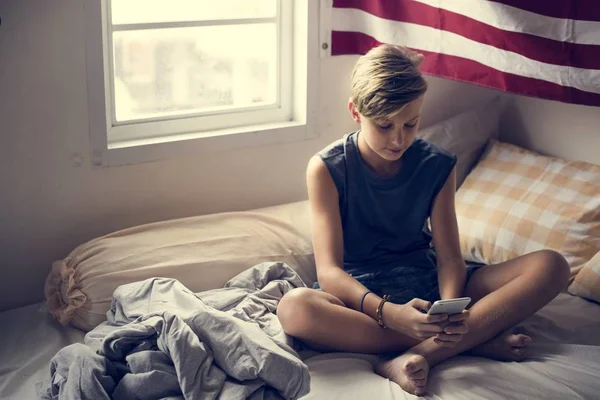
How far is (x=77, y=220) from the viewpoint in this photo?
91.7 inches

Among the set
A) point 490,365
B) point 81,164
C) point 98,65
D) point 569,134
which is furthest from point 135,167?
point 569,134

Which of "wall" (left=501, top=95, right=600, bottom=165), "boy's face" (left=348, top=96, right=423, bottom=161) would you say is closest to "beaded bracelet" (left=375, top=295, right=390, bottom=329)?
"boy's face" (left=348, top=96, right=423, bottom=161)

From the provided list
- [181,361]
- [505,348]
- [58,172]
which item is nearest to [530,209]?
[505,348]

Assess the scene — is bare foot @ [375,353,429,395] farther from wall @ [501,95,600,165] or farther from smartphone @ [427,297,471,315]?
wall @ [501,95,600,165]

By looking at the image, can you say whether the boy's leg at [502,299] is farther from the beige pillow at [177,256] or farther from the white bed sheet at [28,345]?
the white bed sheet at [28,345]

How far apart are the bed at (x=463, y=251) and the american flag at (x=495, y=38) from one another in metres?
0.37

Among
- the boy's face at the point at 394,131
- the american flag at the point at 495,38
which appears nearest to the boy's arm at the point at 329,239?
the boy's face at the point at 394,131

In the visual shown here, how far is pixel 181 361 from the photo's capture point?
1702 millimetres

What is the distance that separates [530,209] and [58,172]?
133 cm

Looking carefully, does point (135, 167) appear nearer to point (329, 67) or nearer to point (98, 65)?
point (98, 65)

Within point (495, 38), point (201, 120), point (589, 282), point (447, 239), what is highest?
point (495, 38)

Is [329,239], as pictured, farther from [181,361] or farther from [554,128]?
[554,128]

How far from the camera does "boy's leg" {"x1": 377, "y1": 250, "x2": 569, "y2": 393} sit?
1885 millimetres

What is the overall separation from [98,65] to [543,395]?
1367 millimetres
